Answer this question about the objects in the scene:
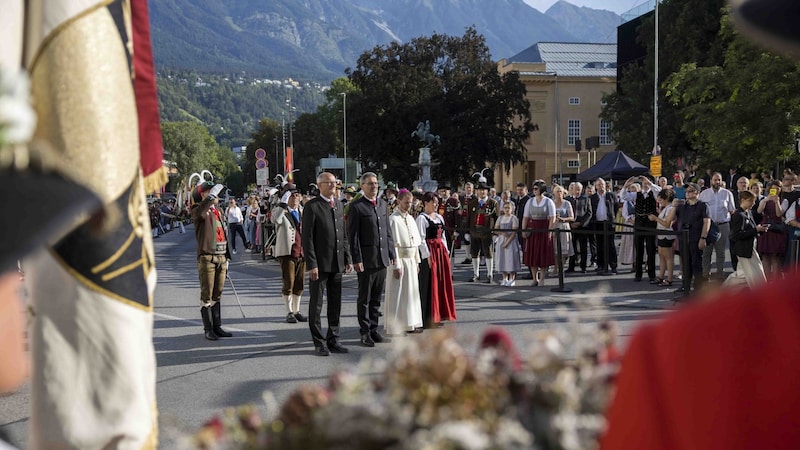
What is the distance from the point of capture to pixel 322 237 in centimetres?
1084

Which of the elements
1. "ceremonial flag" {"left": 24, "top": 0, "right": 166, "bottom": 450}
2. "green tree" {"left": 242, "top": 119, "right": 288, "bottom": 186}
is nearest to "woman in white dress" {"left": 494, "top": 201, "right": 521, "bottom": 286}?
"ceremonial flag" {"left": 24, "top": 0, "right": 166, "bottom": 450}

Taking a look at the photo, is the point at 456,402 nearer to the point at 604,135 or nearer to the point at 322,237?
the point at 322,237

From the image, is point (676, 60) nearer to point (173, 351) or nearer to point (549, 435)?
point (173, 351)

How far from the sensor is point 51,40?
8.91 feet

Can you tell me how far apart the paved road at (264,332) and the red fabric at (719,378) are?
422 mm

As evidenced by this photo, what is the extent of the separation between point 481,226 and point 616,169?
5.93 metres

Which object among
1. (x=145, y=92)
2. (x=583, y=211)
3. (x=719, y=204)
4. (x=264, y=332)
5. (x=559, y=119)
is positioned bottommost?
(x=264, y=332)

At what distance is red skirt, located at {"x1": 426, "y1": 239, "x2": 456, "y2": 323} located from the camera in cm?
1230

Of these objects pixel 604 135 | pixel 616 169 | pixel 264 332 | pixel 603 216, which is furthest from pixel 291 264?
pixel 604 135

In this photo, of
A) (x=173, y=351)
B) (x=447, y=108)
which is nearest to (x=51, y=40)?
(x=173, y=351)

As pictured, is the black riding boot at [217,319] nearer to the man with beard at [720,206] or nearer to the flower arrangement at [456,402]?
the man with beard at [720,206]

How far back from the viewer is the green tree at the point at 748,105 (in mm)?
26891

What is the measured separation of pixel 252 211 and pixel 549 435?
31933 mm

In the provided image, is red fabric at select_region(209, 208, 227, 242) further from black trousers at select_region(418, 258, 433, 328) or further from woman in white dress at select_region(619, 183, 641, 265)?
woman in white dress at select_region(619, 183, 641, 265)
